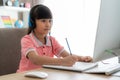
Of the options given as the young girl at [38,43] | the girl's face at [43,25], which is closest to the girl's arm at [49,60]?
the young girl at [38,43]

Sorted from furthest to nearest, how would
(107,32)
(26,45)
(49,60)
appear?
(26,45), (49,60), (107,32)

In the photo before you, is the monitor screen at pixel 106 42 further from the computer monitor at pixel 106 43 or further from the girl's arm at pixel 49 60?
the girl's arm at pixel 49 60

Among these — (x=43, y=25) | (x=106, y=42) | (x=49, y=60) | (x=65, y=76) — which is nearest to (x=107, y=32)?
(x=106, y=42)

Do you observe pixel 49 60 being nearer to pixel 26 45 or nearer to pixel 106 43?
pixel 26 45

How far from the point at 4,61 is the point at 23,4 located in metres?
1.43

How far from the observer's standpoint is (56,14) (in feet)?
8.65

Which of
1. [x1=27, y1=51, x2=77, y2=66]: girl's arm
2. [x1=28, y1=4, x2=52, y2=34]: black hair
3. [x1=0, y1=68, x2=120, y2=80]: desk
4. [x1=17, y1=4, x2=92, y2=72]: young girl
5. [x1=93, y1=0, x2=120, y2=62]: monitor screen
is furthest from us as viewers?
[x1=28, y1=4, x2=52, y2=34]: black hair

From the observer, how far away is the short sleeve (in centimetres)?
124

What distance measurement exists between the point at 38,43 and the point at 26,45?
107mm

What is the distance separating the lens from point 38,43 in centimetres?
135

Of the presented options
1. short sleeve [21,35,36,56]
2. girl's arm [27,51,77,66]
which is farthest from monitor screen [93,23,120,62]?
short sleeve [21,35,36,56]

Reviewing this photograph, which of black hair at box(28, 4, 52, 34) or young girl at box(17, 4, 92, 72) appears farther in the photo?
black hair at box(28, 4, 52, 34)

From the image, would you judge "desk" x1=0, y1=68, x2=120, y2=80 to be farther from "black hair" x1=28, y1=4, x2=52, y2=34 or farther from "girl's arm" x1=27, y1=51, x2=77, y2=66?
"black hair" x1=28, y1=4, x2=52, y2=34

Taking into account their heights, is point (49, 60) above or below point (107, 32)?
below
